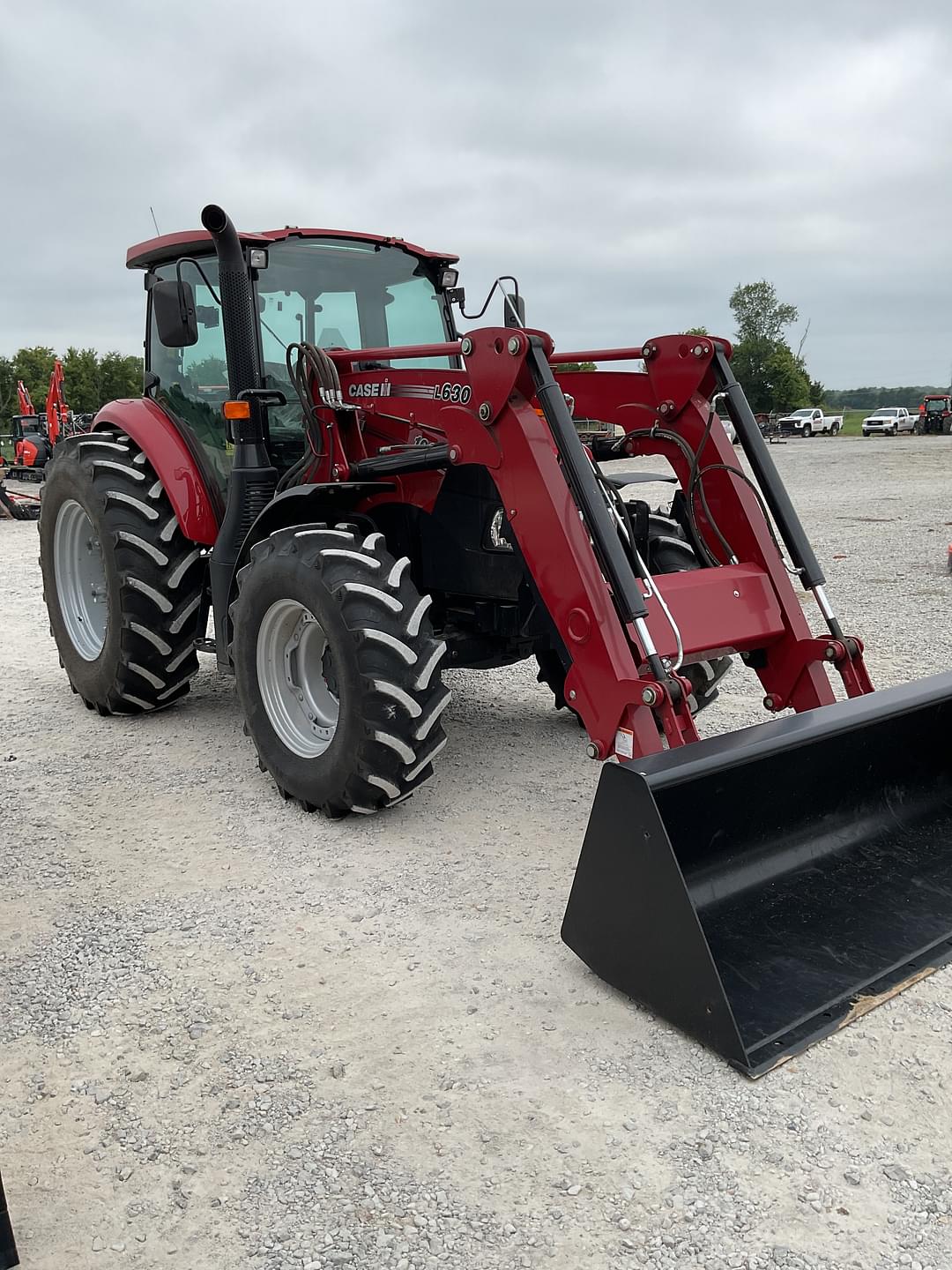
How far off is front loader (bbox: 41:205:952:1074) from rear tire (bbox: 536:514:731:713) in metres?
0.02

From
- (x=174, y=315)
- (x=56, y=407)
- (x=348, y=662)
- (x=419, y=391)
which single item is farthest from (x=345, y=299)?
(x=56, y=407)

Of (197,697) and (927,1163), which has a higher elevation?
(197,697)

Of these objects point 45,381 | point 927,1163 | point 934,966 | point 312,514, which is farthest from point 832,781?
point 45,381

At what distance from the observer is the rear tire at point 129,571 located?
5.11 meters

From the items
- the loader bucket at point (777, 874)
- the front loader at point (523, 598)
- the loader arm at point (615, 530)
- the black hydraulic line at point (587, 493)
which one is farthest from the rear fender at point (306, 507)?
the loader bucket at point (777, 874)

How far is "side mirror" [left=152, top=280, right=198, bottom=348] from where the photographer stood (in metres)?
4.38

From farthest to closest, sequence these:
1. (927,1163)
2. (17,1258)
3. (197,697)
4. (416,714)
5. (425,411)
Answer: (197,697), (425,411), (416,714), (927,1163), (17,1258)

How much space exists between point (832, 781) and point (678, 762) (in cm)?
85

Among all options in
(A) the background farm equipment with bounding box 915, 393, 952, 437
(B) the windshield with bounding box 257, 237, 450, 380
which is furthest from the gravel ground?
(A) the background farm equipment with bounding box 915, 393, 952, 437

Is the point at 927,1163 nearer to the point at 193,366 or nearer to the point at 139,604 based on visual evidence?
the point at 139,604

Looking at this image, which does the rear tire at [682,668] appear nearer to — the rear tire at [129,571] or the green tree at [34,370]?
the rear tire at [129,571]

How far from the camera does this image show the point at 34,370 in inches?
2566

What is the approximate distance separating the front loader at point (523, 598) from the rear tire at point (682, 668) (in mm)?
17

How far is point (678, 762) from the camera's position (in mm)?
2883
